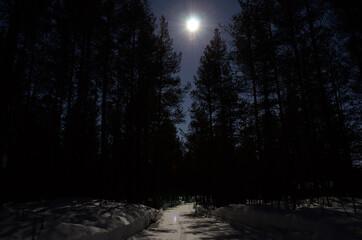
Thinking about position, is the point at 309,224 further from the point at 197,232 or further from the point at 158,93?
the point at 158,93

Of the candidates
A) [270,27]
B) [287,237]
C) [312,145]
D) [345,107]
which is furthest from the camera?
[345,107]

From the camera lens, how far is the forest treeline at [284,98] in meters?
10.6

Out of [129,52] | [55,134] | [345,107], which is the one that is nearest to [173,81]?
[129,52]

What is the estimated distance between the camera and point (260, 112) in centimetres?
1464

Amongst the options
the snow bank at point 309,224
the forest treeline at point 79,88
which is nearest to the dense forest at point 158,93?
the forest treeline at point 79,88

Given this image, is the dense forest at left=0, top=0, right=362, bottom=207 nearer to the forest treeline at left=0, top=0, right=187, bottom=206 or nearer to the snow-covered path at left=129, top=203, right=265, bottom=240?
the forest treeline at left=0, top=0, right=187, bottom=206

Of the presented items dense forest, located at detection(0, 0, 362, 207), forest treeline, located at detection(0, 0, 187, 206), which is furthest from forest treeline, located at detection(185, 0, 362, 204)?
forest treeline, located at detection(0, 0, 187, 206)

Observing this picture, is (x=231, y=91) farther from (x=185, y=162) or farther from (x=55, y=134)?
(x=185, y=162)

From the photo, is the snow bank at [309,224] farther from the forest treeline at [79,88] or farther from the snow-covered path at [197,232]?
the forest treeline at [79,88]

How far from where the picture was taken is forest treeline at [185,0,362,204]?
417 inches

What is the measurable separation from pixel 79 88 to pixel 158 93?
22.1 ft

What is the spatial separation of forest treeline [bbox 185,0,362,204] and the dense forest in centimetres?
9

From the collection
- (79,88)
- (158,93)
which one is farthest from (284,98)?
(79,88)

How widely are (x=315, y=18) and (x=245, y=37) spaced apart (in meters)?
4.81
